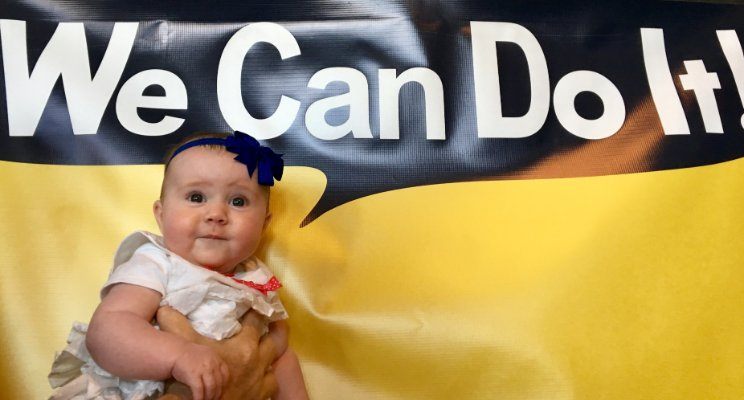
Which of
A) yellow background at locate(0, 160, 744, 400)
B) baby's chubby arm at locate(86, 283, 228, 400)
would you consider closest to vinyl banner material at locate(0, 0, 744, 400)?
yellow background at locate(0, 160, 744, 400)

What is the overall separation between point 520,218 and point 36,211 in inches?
40.5

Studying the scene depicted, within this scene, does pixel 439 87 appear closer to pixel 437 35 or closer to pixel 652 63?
pixel 437 35

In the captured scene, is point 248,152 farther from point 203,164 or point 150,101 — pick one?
point 150,101

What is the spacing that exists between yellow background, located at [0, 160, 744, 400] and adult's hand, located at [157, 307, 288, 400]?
189 millimetres

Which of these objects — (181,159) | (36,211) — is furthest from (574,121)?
(36,211)

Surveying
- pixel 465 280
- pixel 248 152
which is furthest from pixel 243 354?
pixel 465 280

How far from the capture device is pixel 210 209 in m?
1.52

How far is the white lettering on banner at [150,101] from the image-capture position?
5.95 ft

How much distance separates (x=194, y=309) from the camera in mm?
1468

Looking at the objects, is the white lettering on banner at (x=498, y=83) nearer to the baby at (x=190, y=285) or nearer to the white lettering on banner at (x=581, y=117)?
the white lettering on banner at (x=581, y=117)

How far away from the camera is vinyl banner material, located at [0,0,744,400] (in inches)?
68.9

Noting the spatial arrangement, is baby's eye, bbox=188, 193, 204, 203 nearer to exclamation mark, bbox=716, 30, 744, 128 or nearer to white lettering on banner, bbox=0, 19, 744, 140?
white lettering on banner, bbox=0, 19, 744, 140

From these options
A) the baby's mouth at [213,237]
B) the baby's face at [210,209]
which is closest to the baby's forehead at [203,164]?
the baby's face at [210,209]

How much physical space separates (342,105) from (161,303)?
653mm
